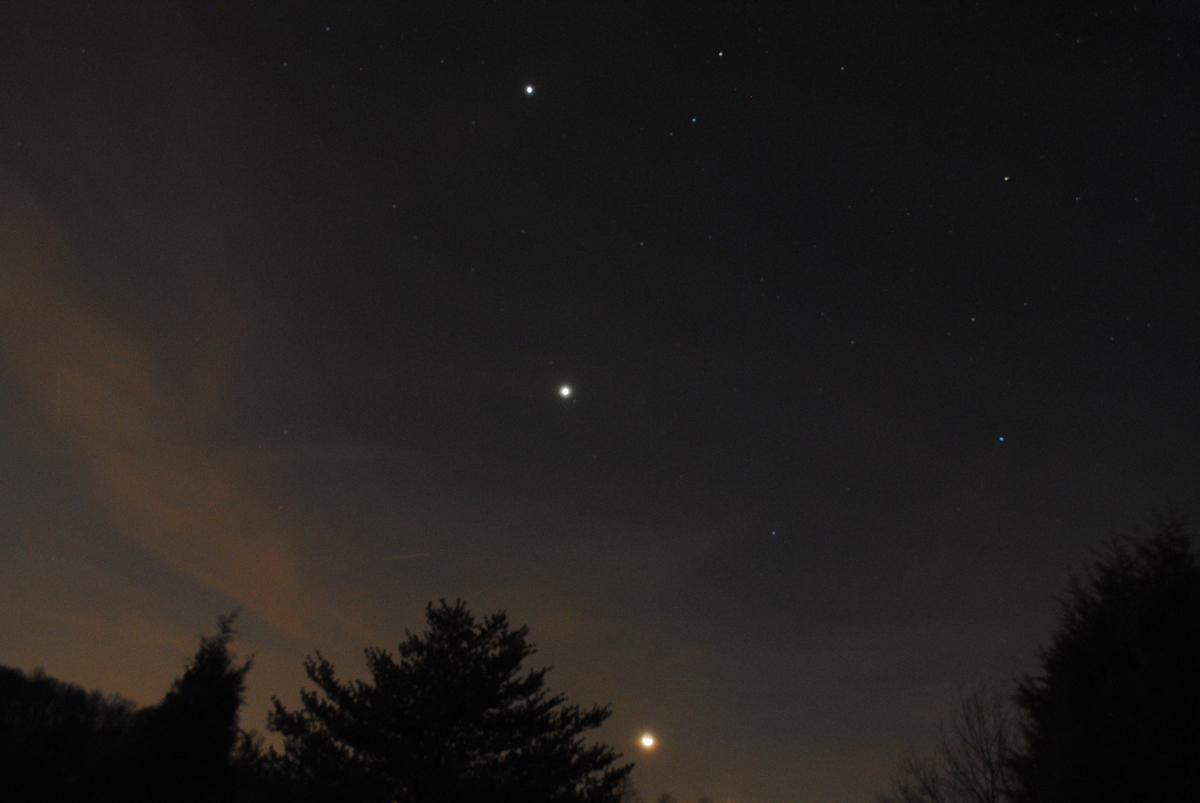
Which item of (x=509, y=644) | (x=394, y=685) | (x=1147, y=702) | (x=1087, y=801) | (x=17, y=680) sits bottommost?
(x=1087, y=801)

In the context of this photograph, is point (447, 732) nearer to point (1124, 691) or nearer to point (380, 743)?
point (380, 743)

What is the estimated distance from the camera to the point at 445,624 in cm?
1789

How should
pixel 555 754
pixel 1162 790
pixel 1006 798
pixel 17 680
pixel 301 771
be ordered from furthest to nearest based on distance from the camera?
pixel 17 680
pixel 555 754
pixel 301 771
pixel 1006 798
pixel 1162 790

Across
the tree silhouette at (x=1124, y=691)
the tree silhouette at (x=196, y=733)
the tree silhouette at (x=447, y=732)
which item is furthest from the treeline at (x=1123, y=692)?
the tree silhouette at (x=196, y=733)

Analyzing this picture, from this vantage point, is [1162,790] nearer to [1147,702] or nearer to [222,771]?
[1147,702]

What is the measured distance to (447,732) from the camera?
637 inches

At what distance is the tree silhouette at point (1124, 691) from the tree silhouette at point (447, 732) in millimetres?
9885

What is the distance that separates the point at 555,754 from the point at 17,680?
6889cm

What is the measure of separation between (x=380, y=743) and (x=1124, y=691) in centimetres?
1461

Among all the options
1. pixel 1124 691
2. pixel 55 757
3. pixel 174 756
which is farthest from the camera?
pixel 55 757

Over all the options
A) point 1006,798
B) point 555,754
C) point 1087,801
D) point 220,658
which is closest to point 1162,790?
point 1087,801

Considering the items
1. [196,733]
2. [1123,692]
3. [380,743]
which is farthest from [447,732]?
[1123,692]

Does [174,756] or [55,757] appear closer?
[174,756]

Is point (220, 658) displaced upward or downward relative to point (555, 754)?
upward
